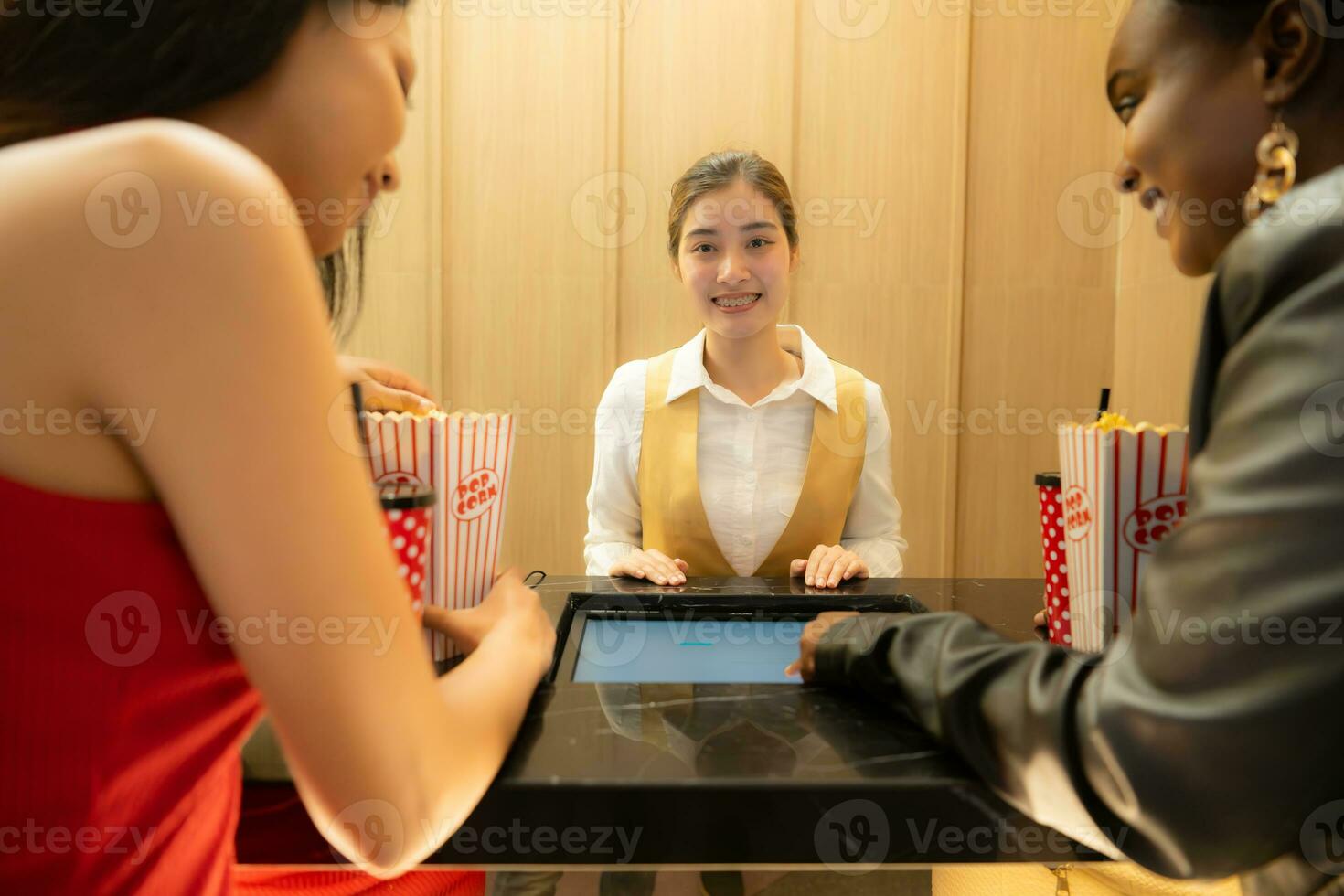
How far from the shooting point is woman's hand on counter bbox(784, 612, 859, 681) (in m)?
0.88

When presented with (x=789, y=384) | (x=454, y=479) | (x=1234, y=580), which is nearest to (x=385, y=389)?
(x=454, y=479)

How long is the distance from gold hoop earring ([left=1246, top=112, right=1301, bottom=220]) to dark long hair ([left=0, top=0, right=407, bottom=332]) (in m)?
0.76

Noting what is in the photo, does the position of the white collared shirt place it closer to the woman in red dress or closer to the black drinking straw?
the black drinking straw

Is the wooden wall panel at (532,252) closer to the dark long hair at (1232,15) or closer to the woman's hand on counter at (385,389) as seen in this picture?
the woman's hand on counter at (385,389)

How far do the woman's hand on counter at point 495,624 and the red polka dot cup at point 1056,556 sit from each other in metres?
0.57

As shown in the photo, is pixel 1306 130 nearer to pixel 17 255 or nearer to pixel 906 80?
pixel 17 255

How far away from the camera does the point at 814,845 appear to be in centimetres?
66

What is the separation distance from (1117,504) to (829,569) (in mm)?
626

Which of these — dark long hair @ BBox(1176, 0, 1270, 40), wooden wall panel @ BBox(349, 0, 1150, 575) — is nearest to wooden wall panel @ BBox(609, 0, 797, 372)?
wooden wall panel @ BBox(349, 0, 1150, 575)

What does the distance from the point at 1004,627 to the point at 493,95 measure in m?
2.69

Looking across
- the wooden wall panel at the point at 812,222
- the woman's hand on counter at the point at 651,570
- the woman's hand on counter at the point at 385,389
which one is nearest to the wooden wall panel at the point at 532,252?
the wooden wall panel at the point at 812,222

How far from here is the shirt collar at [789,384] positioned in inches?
86.3

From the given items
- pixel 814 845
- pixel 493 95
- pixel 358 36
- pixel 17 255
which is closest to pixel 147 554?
pixel 17 255

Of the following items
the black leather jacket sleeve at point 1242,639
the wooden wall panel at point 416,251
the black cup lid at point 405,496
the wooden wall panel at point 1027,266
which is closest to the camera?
the black leather jacket sleeve at point 1242,639
